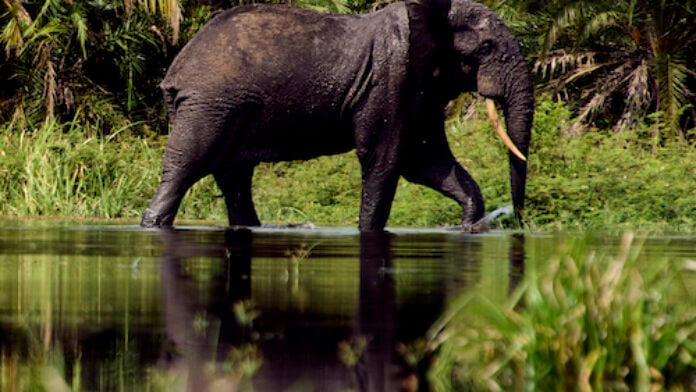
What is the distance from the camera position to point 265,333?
6578 mm

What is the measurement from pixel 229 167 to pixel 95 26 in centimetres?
1212

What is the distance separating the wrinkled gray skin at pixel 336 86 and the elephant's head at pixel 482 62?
0.04ft

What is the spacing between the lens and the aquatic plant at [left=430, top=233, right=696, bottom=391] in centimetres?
527

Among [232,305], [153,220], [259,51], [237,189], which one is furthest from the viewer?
[237,189]

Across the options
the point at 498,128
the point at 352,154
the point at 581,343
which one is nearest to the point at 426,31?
the point at 498,128

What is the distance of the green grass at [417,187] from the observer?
19.0 metres

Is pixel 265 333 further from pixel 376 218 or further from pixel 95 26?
pixel 95 26

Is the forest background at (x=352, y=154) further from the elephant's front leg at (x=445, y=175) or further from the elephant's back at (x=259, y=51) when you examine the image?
the elephant's back at (x=259, y=51)

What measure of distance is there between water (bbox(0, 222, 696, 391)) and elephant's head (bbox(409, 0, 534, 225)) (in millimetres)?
2333

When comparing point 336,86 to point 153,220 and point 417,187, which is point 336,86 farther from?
point 417,187

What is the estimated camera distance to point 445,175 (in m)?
16.1

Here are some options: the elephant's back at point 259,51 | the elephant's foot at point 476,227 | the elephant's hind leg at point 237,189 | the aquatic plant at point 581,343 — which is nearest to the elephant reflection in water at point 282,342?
the aquatic plant at point 581,343

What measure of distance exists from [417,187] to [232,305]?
46.3 feet

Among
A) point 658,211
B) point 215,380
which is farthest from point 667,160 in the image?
point 215,380
